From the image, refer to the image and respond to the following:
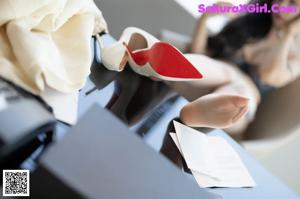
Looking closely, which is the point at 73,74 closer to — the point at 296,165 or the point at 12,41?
the point at 12,41

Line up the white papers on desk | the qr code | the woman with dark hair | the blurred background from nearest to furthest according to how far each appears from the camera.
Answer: the qr code → the white papers on desk → the blurred background → the woman with dark hair

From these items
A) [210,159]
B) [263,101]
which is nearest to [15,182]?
[210,159]

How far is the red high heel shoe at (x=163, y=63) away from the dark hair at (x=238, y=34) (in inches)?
16.9

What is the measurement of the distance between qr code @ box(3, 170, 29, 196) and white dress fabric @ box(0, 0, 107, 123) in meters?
0.09

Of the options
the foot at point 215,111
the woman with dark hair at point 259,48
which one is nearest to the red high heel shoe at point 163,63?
the foot at point 215,111

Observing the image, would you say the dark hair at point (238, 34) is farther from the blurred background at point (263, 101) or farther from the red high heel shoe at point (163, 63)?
the red high heel shoe at point (163, 63)

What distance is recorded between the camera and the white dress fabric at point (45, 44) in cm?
38

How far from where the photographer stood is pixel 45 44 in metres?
0.41

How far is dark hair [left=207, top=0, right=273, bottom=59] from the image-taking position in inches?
37.6

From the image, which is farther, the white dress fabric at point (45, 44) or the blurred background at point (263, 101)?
the blurred background at point (263, 101)

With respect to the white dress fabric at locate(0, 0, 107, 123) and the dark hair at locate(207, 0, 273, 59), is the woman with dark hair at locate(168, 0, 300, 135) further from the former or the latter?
the white dress fabric at locate(0, 0, 107, 123)

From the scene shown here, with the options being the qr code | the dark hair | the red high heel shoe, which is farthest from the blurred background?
the qr code

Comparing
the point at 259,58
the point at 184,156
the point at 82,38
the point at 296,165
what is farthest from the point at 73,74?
the point at 296,165

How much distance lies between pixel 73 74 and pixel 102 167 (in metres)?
0.20
